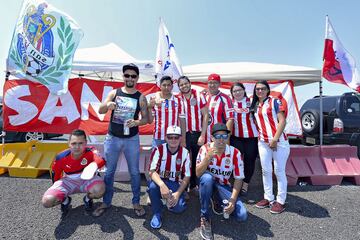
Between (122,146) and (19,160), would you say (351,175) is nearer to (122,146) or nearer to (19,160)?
(122,146)

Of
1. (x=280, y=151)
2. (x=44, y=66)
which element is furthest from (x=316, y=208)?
(x=44, y=66)

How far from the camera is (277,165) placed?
3354 mm

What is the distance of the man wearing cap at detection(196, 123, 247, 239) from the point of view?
2.79 m

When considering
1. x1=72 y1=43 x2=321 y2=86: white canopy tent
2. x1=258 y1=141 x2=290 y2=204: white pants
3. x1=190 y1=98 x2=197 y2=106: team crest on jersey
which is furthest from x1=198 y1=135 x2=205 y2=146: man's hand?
x1=72 y1=43 x2=321 y2=86: white canopy tent

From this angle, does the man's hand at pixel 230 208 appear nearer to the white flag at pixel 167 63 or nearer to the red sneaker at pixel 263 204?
the red sneaker at pixel 263 204

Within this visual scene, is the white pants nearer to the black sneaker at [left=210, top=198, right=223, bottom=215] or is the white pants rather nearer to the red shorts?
the black sneaker at [left=210, top=198, right=223, bottom=215]

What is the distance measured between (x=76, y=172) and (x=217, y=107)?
7.75ft

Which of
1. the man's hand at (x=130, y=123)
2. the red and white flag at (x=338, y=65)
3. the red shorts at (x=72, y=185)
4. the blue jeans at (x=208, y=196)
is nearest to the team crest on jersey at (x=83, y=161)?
the red shorts at (x=72, y=185)

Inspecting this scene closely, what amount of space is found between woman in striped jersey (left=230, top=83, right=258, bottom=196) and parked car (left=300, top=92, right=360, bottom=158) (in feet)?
10.6

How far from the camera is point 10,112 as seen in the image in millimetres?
4941

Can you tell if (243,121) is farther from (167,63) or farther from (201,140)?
(167,63)

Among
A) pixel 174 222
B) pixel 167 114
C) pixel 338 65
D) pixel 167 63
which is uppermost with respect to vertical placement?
pixel 167 63

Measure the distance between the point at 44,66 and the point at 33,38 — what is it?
2.10 feet

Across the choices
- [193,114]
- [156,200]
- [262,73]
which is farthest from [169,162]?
[262,73]
